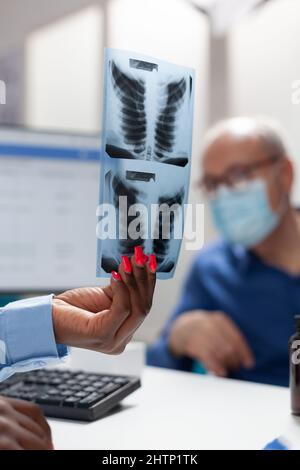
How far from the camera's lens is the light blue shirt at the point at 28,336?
0.31 meters

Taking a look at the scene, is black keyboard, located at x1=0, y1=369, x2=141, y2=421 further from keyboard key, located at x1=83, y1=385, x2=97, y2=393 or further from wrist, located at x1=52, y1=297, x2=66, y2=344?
wrist, located at x1=52, y1=297, x2=66, y2=344

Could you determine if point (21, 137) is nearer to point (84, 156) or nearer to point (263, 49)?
point (84, 156)

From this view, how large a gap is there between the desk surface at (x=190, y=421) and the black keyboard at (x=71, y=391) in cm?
1

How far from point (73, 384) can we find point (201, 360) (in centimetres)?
49

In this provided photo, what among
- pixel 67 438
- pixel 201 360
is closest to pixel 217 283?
pixel 201 360

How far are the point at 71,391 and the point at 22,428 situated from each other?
0.18 meters

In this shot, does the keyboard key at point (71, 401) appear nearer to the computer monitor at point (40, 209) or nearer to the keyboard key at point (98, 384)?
the keyboard key at point (98, 384)

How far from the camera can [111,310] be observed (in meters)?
0.31

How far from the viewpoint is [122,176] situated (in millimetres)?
317

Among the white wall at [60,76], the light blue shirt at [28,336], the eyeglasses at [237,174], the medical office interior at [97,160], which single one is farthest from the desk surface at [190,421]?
the white wall at [60,76]

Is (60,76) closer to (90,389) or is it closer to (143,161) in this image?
(90,389)

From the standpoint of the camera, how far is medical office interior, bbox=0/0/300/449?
440 mm

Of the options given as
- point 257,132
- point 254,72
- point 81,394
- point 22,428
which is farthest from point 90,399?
point 254,72

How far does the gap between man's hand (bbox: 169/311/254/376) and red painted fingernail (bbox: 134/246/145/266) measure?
0.71 m
